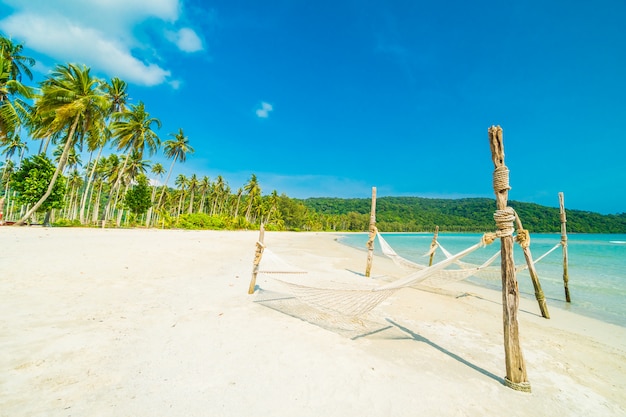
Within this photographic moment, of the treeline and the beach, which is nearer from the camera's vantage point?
the beach

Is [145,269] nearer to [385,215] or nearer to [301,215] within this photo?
[301,215]

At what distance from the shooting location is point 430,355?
8.57ft

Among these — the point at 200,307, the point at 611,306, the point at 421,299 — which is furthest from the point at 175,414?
the point at 611,306

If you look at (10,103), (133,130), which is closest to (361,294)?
(10,103)

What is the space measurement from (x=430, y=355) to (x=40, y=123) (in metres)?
20.9

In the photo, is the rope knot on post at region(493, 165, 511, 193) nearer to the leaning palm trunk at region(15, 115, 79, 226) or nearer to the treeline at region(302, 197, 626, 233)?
the leaning palm trunk at region(15, 115, 79, 226)

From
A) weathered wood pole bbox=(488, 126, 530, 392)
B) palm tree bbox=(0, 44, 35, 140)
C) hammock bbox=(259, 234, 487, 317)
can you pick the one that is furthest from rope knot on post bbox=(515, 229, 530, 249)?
palm tree bbox=(0, 44, 35, 140)

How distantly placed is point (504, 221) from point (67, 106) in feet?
61.1

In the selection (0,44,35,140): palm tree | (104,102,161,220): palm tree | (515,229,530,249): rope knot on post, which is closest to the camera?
(515,229,530,249): rope knot on post

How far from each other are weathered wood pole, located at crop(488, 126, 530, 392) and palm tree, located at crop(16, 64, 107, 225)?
17925mm

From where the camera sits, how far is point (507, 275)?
7.36ft

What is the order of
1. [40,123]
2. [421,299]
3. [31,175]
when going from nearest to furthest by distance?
[421,299], [31,175], [40,123]

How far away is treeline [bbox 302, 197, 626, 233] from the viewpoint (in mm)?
60681

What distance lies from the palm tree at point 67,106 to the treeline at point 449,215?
62.9 metres
